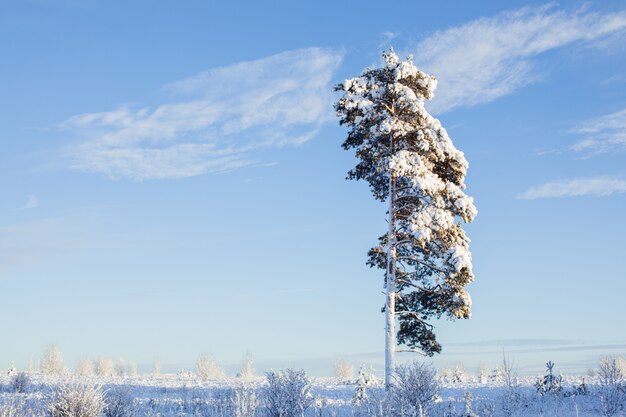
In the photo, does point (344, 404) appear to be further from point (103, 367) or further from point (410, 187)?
point (103, 367)

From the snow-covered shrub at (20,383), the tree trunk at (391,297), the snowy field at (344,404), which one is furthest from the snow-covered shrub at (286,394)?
the snow-covered shrub at (20,383)

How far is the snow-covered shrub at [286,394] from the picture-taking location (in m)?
15.4

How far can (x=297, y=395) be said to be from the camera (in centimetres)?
1554

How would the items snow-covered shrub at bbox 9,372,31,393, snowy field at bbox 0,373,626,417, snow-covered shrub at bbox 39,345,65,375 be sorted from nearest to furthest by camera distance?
snowy field at bbox 0,373,626,417 < snow-covered shrub at bbox 9,372,31,393 < snow-covered shrub at bbox 39,345,65,375

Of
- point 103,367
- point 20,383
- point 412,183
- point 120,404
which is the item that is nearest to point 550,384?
point 412,183

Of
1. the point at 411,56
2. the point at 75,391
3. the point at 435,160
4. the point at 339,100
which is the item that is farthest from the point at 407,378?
the point at 411,56

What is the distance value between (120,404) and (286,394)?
172 inches

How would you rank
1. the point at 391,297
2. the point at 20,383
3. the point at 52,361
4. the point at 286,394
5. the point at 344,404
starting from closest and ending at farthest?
the point at 286,394 < the point at 344,404 < the point at 391,297 < the point at 20,383 < the point at 52,361

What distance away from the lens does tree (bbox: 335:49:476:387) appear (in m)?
23.4

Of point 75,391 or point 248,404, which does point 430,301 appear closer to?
point 248,404

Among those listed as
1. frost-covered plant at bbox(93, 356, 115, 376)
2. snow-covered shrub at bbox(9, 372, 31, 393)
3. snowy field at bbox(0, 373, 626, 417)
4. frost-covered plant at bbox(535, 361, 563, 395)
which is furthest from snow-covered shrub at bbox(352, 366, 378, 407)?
frost-covered plant at bbox(93, 356, 115, 376)

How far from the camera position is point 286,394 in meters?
15.6

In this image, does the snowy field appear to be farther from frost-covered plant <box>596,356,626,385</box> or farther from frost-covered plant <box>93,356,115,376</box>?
frost-covered plant <box>93,356,115,376</box>

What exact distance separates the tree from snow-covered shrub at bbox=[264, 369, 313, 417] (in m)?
8.10
